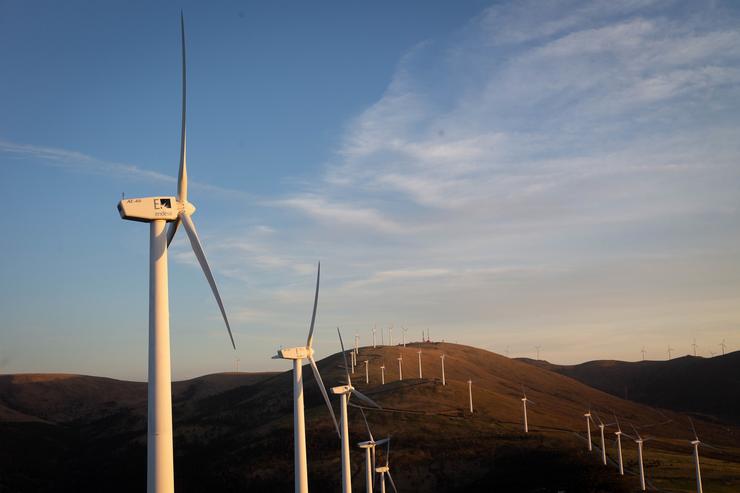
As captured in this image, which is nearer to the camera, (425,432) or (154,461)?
(154,461)

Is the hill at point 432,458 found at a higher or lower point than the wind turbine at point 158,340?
lower

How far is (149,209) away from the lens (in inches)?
1382

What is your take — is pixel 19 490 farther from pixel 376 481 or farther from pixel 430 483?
pixel 430 483

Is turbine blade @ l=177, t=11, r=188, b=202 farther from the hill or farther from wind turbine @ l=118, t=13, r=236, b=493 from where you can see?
the hill

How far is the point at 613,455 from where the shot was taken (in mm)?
150875

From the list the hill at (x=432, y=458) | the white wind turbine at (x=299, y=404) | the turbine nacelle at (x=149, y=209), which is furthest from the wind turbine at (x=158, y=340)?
the hill at (x=432, y=458)

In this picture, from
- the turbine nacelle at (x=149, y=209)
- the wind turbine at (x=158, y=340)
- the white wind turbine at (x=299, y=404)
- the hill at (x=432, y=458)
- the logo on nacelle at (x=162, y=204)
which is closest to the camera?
the wind turbine at (x=158, y=340)

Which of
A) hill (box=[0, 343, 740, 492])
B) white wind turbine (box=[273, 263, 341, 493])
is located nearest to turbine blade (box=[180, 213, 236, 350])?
white wind turbine (box=[273, 263, 341, 493])

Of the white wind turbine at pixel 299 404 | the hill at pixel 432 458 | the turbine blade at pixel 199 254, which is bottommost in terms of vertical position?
the hill at pixel 432 458

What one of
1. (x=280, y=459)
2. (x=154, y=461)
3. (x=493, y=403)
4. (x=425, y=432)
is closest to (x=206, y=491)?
(x=280, y=459)

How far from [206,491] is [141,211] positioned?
134 metres

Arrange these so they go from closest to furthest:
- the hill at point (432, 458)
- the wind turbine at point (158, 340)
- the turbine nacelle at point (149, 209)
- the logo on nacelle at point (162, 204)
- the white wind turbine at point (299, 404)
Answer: the wind turbine at point (158, 340) → the turbine nacelle at point (149, 209) → the logo on nacelle at point (162, 204) → the white wind turbine at point (299, 404) → the hill at point (432, 458)

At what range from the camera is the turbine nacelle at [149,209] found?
113 feet

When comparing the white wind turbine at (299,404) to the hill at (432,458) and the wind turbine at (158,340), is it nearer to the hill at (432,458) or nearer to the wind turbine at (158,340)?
the wind turbine at (158,340)
